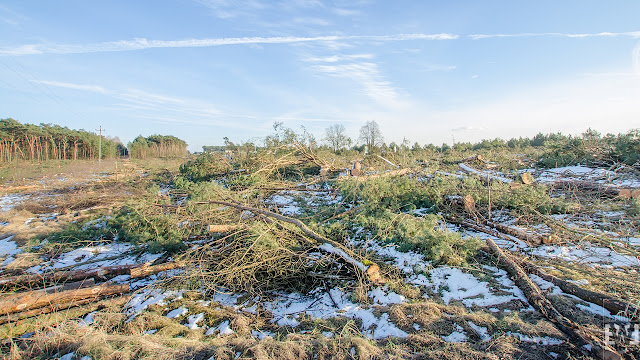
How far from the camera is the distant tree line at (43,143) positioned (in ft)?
67.4

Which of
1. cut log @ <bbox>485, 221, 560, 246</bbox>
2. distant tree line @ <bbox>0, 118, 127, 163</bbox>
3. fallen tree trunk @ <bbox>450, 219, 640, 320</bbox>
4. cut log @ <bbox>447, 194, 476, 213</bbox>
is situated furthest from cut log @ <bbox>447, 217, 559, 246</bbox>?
distant tree line @ <bbox>0, 118, 127, 163</bbox>

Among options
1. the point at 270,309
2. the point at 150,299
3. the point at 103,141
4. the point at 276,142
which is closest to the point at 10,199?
the point at 276,142

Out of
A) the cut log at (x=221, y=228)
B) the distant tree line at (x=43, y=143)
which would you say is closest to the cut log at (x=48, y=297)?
the cut log at (x=221, y=228)

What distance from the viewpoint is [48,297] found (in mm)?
3316

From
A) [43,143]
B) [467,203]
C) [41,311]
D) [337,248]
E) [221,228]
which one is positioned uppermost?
[43,143]

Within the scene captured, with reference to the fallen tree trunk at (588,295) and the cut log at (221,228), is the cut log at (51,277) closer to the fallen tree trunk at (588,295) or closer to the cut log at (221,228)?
the cut log at (221,228)

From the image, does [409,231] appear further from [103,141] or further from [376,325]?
[103,141]

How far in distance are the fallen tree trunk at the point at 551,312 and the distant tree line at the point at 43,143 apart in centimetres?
2784

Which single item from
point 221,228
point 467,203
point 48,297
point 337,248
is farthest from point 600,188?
point 48,297

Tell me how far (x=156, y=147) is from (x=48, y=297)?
3568cm

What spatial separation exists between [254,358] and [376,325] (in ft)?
4.11

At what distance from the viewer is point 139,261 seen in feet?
15.2

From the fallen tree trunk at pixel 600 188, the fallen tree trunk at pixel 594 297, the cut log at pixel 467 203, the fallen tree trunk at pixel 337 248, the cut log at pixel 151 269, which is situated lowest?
the cut log at pixel 151 269

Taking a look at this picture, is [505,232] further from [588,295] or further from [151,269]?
[151,269]
